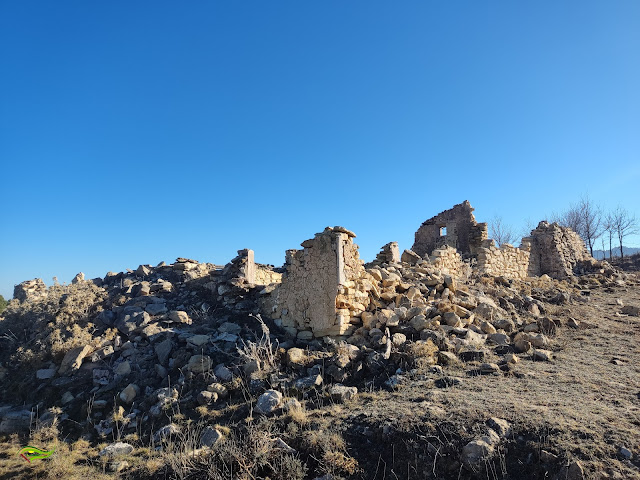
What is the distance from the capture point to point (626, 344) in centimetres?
606

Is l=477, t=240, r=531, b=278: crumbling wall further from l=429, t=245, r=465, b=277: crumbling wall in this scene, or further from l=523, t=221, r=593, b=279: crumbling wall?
l=429, t=245, r=465, b=277: crumbling wall

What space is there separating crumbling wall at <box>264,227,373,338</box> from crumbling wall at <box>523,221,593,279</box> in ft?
32.8

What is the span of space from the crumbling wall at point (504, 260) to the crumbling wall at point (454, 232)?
1.90 meters

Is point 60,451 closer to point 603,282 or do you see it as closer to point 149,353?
point 149,353

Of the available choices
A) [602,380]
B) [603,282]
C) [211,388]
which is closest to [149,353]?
[211,388]

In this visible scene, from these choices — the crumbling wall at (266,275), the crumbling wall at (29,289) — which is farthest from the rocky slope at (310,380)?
the crumbling wall at (29,289)

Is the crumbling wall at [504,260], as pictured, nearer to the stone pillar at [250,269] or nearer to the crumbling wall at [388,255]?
the crumbling wall at [388,255]

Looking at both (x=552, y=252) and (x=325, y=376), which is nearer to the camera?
(x=325, y=376)

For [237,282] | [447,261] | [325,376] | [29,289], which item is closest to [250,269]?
[237,282]

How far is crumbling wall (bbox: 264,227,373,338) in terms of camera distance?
675 cm

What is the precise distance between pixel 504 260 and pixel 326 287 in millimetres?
8376

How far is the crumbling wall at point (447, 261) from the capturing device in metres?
9.87

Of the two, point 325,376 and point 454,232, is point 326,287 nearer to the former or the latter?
point 325,376

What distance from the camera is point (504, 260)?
41.0 feet
